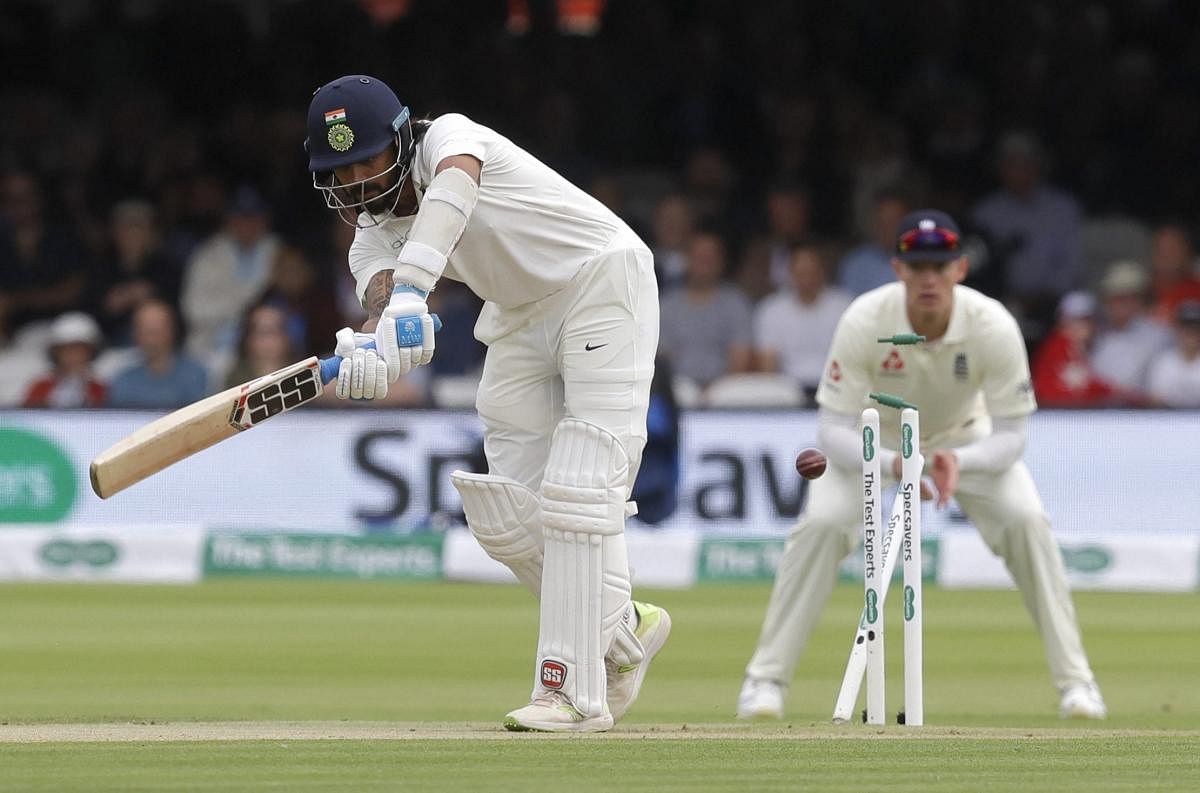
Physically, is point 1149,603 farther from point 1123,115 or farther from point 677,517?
point 1123,115

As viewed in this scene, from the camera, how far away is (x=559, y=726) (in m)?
4.80

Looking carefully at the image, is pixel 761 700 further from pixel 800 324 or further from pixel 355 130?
pixel 800 324

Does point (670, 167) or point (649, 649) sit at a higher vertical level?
point (670, 167)

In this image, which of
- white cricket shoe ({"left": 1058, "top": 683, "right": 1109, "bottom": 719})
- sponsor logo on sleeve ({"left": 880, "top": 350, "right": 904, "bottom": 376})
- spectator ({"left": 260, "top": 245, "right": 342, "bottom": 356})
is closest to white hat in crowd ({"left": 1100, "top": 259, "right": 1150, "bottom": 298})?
spectator ({"left": 260, "top": 245, "right": 342, "bottom": 356})

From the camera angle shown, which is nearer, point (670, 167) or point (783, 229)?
point (783, 229)

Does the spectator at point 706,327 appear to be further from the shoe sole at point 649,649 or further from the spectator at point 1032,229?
the shoe sole at point 649,649

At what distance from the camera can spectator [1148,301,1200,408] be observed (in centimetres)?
1062

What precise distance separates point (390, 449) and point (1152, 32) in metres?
5.78

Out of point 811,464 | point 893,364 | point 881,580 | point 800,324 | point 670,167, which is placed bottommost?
point 881,580

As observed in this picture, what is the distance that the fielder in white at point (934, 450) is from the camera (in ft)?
20.1

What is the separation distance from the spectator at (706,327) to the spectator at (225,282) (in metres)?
2.36

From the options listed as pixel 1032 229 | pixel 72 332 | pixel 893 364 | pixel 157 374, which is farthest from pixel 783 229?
pixel 893 364

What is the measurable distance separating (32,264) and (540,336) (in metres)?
8.00

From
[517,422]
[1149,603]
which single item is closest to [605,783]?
[517,422]
